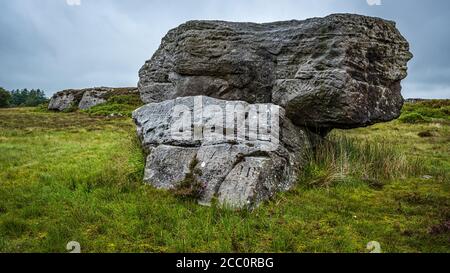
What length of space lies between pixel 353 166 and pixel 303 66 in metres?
3.72

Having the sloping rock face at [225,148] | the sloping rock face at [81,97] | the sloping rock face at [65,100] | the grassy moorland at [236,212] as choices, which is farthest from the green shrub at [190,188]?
the sloping rock face at [65,100]

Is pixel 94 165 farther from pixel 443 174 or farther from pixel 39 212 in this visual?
pixel 443 174

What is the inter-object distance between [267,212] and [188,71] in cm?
770

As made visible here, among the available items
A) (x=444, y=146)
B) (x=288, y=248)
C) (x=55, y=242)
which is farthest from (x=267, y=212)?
(x=444, y=146)

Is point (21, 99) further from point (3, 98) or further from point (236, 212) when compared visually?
point (236, 212)

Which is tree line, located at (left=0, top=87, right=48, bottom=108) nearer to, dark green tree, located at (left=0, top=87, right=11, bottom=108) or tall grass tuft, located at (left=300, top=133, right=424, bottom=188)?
dark green tree, located at (left=0, top=87, right=11, bottom=108)

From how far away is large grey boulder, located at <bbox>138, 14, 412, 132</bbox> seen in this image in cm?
1284

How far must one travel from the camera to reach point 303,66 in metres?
13.5

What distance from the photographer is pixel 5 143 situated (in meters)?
21.7

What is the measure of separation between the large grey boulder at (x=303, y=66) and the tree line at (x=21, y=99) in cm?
8662

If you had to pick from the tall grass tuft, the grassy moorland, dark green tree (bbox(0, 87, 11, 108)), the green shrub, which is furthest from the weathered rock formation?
dark green tree (bbox(0, 87, 11, 108))

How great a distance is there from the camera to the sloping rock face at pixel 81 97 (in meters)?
60.8

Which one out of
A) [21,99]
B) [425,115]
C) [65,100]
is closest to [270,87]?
[425,115]

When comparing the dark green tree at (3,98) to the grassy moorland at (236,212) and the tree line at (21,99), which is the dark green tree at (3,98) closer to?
the tree line at (21,99)
